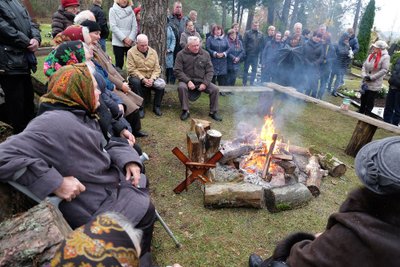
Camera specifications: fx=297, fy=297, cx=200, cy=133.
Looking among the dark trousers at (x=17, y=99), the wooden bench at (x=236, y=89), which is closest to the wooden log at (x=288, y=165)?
the wooden bench at (x=236, y=89)

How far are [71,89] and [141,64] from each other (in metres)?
4.18

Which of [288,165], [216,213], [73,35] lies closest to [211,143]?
[216,213]

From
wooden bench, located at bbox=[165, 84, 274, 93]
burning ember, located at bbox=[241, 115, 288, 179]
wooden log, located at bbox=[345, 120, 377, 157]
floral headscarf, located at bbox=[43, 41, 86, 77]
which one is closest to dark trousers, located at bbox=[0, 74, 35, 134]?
floral headscarf, located at bbox=[43, 41, 86, 77]

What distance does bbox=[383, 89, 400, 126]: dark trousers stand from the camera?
22.4ft

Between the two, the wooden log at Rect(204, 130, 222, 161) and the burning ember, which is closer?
the wooden log at Rect(204, 130, 222, 161)

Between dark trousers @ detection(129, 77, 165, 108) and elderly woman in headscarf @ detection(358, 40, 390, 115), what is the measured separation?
5.16 metres

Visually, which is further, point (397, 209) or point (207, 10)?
point (207, 10)

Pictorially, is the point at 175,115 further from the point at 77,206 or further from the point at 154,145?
the point at 77,206

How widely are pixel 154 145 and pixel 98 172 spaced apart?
2.96 m

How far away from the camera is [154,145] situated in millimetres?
5270

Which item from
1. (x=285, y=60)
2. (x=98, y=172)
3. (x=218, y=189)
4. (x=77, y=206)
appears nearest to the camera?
(x=77, y=206)

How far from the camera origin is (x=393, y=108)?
6965 mm

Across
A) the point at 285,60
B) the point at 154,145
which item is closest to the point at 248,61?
the point at 285,60

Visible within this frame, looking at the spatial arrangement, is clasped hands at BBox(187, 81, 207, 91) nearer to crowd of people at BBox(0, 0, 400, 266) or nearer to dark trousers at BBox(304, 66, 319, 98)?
crowd of people at BBox(0, 0, 400, 266)
